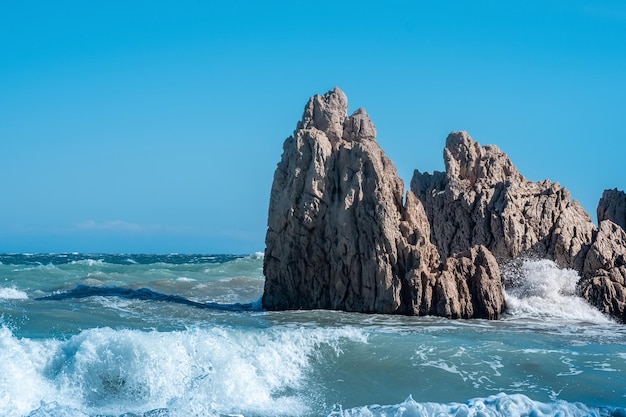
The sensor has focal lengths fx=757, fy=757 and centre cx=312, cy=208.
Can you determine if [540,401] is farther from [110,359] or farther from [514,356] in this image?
[110,359]

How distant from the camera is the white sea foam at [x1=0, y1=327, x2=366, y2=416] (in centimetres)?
1298

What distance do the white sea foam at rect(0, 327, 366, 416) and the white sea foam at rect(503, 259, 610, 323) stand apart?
1140 cm

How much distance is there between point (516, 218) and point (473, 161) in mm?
6039

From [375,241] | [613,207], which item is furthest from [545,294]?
[613,207]

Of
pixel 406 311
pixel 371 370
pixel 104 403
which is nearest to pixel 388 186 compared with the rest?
pixel 406 311

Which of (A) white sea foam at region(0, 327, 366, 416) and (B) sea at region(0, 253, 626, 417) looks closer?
(A) white sea foam at region(0, 327, 366, 416)

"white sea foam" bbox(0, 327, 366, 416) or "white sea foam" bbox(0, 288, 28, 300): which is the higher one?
"white sea foam" bbox(0, 288, 28, 300)

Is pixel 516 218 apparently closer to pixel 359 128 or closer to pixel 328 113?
pixel 359 128

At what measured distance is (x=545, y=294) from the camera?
2592 centimetres

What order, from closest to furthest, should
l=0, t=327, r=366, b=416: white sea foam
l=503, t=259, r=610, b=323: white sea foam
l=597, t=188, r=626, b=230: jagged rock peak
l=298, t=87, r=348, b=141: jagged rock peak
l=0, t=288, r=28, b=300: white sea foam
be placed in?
1. l=0, t=327, r=366, b=416: white sea foam
2. l=503, t=259, r=610, b=323: white sea foam
3. l=298, t=87, r=348, b=141: jagged rock peak
4. l=0, t=288, r=28, b=300: white sea foam
5. l=597, t=188, r=626, b=230: jagged rock peak

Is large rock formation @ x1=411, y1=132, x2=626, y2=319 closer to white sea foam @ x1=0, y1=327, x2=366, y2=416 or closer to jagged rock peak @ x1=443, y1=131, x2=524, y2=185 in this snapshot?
jagged rock peak @ x1=443, y1=131, x2=524, y2=185

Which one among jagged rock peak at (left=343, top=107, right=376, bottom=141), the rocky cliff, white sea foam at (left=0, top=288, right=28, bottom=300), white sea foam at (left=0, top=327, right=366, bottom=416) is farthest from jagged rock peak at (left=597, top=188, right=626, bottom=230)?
white sea foam at (left=0, top=288, right=28, bottom=300)

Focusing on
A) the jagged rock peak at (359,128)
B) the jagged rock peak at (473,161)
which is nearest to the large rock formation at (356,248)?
the jagged rock peak at (359,128)

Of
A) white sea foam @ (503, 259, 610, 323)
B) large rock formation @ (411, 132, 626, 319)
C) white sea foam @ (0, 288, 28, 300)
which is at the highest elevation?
large rock formation @ (411, 132, 626, 319)
